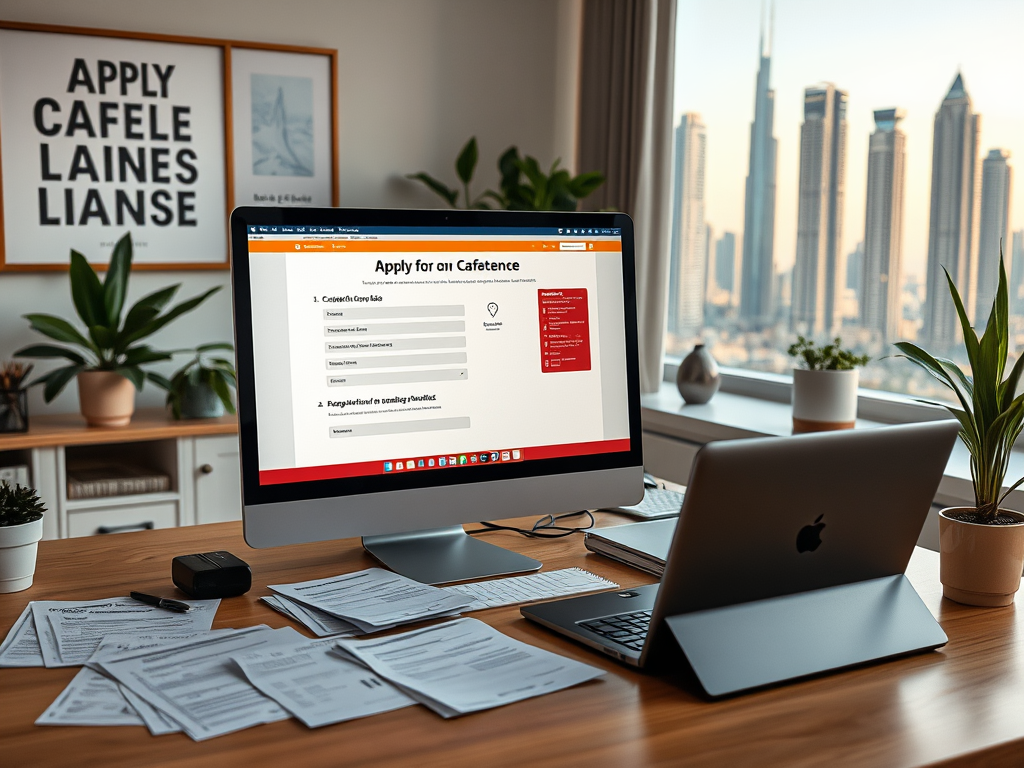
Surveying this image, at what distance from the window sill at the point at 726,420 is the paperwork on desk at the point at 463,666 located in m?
1.43

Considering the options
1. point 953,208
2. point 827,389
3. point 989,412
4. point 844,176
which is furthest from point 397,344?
point 844,176

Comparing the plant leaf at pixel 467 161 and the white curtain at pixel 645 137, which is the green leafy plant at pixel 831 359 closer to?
the white curtain at pixel 645 137

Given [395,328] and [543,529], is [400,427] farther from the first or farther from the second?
[543,529]

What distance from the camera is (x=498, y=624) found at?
107cm

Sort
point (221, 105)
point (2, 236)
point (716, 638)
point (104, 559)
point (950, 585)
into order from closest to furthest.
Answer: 1. point (716, 638)
2. point (950, 585)
3. point (104, 559)
4. point (2, 236)
5. point (221, 105)

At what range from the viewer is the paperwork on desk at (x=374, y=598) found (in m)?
1.05

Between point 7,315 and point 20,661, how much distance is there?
7.50 ft

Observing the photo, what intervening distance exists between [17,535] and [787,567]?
878mm

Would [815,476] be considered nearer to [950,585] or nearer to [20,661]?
[950,585]

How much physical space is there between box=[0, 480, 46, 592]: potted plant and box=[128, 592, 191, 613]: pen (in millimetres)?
146

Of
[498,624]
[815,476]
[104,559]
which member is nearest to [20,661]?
[104,559]

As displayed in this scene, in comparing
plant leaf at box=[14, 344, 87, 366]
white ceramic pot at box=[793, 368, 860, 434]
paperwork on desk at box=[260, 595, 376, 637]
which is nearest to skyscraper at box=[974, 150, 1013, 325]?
white ceramic pot at box=[793, 368, 860, 434]

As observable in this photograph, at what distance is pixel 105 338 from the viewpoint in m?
2.68

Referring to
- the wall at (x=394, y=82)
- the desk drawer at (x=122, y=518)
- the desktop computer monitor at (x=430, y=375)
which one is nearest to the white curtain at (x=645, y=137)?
the wall at (x=394, y=82)
